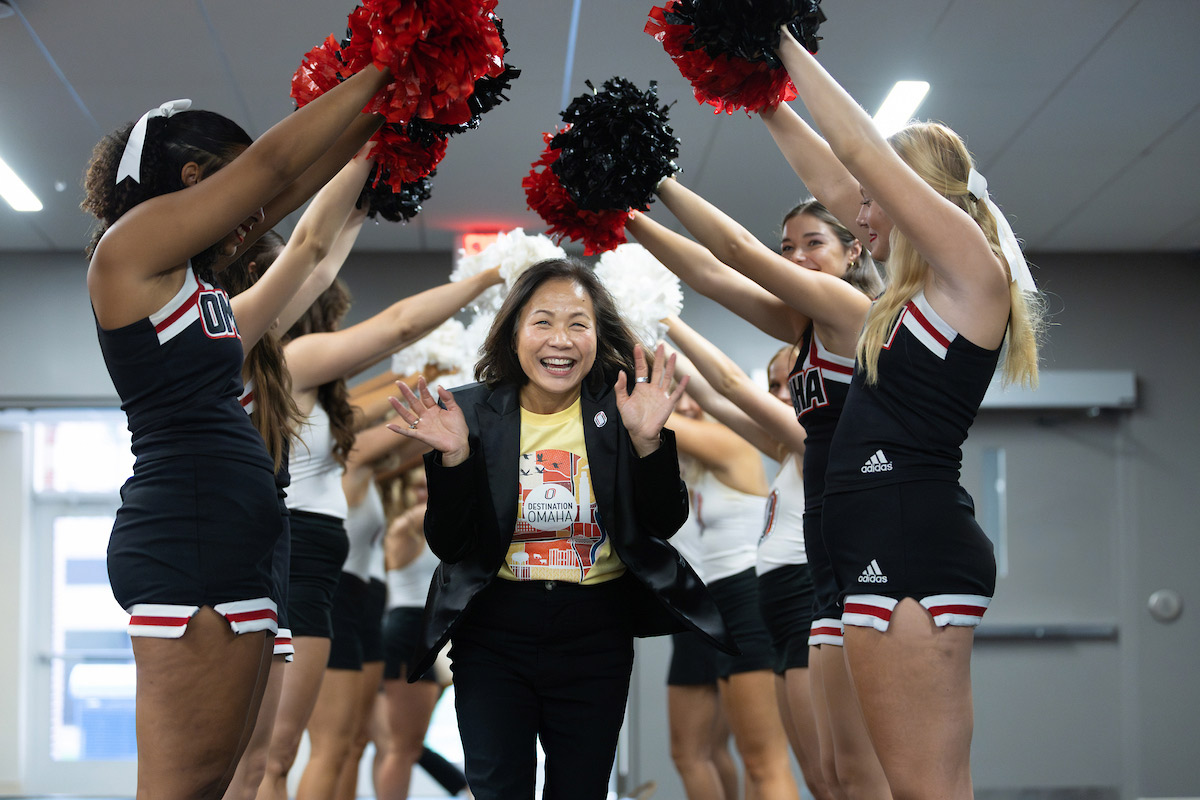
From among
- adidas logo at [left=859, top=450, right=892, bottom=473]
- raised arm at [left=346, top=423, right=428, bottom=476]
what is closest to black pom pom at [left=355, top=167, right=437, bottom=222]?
raised arm at [left=346, top=423, right=428, bottom=476]

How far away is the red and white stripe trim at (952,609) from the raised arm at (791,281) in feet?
2.63

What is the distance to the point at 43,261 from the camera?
7441 millimetres

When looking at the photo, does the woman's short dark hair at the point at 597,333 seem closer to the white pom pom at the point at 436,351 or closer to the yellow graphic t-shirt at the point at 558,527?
the yellow graphic t-shirt at the point at 558,527

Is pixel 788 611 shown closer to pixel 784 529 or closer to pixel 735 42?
pixel 784 529

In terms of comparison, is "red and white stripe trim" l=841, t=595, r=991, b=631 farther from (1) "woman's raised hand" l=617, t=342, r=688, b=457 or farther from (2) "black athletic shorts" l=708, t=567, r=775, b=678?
(2) "black athletic shorts" l=708, t=567, r=775, b=678

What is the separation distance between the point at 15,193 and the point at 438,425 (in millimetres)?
5178

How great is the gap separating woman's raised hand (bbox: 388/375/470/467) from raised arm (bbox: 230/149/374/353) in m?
0.39

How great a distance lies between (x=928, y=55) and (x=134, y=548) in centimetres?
408

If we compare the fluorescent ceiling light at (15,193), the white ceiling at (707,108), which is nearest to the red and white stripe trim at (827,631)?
the white ceiling at (707,108)

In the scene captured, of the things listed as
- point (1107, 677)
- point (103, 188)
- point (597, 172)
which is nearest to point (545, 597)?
point (597, 172)

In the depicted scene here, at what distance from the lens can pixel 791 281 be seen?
8.46ft

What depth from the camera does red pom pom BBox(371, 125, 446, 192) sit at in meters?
2.46

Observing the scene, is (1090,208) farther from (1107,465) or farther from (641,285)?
(641,285)

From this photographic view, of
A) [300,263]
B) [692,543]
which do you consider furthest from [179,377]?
[692,543]
